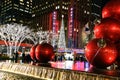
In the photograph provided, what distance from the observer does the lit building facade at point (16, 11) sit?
114 m

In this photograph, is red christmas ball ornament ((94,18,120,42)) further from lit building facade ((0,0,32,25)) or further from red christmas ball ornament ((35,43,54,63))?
lit building facade ((0,0,32,25))

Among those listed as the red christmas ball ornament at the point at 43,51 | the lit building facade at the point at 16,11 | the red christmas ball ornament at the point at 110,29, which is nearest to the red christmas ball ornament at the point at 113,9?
the red christmas ball ornament at the point at 110,29

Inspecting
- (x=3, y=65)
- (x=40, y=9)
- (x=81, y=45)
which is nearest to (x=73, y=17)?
(x=81, y=45)

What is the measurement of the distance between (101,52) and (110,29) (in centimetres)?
109

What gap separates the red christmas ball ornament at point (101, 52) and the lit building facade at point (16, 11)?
106 metres

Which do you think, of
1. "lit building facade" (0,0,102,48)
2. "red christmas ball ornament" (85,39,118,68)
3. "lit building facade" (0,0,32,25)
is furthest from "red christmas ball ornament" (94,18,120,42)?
"lit building facade" (0,0,32,25)

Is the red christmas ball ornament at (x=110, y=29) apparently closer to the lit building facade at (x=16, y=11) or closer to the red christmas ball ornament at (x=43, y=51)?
the red christmas ball ornament at (x=43, y=51)

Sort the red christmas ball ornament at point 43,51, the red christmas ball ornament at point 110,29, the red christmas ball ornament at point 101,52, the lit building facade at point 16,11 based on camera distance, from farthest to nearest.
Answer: the lit building facade at point 16,11
the red christmas ball ornament at point 43,51
the red christmas ball ornament at point 110,29
the red christmas ball ornament at point 101,52

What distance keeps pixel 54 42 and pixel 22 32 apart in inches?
541

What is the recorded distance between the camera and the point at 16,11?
118m

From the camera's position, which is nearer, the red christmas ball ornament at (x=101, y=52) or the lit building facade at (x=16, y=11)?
the red christmas ball ornament at (x=101, y=52)

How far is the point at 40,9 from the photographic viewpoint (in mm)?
109438

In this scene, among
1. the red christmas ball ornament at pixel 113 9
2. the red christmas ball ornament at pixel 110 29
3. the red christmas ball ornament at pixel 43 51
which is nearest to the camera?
the red christmas ball ornament at pixel 110 29

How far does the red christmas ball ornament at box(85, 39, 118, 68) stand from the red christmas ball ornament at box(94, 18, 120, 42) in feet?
2.16
